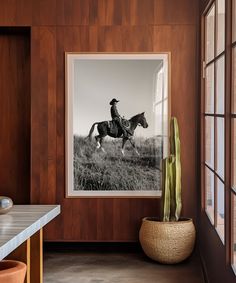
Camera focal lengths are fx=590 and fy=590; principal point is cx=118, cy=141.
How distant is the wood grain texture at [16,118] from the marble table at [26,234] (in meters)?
1.96

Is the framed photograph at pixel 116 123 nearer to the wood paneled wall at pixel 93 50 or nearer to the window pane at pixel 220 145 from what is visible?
the wood paneled wall at pixel 93 50

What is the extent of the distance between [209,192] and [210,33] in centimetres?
124

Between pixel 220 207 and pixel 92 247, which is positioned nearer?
pixel 220 207

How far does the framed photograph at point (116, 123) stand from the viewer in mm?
5391

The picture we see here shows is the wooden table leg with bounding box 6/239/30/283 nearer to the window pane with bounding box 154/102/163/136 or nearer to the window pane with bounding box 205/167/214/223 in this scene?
the window pane with bounding box 205/167/214/223

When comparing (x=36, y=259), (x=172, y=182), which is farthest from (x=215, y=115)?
(x=36, y=259)

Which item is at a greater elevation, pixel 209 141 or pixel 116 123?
pixel 116 123

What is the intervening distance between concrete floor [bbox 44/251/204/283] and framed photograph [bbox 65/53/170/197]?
0.56 meters

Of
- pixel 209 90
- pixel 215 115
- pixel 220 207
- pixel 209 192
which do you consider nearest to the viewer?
pixel 220 207

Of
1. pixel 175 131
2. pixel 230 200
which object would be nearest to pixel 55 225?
pixel 175 131

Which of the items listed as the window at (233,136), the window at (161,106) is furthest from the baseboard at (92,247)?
the window at (233,136)

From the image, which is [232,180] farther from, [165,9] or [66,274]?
[165,9]

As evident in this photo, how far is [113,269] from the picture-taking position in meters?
4.84

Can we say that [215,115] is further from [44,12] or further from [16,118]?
[16,118]
